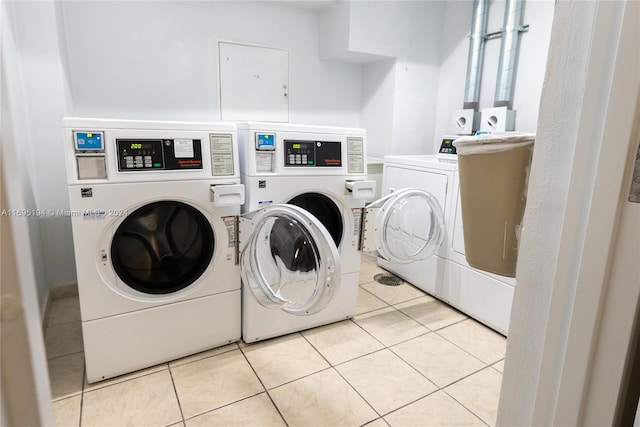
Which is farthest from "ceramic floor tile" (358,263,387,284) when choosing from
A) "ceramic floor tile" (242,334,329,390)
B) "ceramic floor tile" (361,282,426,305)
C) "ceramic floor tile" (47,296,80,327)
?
"ceramic floor tile" (47,296,80,327)

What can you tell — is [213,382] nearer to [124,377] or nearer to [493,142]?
[124,377]

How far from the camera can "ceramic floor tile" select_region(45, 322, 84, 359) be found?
205cm

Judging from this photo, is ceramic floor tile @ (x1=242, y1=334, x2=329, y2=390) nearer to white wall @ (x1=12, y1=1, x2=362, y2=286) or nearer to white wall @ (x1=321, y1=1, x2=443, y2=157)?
white wall @ (x1=12, y1=1, x2=362, y2=286)

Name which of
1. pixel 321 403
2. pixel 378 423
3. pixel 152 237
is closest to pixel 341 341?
pixel 321 403

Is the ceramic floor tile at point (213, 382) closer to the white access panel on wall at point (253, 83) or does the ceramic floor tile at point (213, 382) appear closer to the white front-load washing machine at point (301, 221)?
the white front-load washing machine at point (301, 221)

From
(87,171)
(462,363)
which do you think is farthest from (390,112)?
(87,171)

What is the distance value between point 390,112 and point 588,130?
3054 mm

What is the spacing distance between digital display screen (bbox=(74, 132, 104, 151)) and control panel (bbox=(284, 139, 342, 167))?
86 cm

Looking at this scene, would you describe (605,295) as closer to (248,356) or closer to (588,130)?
(588,130)

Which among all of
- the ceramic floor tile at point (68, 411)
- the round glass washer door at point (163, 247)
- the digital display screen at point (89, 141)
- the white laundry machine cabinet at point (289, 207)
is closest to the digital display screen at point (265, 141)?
the white laundry machine cabinet at point (289, 207)

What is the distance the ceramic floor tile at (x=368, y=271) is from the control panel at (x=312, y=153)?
132 cm

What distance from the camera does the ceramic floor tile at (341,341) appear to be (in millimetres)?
2080

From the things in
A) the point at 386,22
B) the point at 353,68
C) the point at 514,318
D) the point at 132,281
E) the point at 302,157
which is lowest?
the point at 132,281

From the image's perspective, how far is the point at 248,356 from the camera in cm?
204
